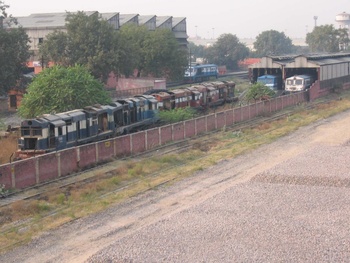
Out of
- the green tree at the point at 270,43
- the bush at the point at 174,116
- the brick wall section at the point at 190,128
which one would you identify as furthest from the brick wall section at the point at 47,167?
the green tree at the point at 270,43

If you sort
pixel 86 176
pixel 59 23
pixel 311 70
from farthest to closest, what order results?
1. pixel 59 23
2. pixel 311 70
3. pixel 86 176

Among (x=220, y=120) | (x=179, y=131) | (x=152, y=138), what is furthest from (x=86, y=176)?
(x=220, y=120)

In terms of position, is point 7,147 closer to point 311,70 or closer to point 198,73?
point 311,70

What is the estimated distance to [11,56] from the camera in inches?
2190

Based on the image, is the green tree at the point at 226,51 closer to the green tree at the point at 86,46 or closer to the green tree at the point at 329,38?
the green tree at the point at 329,38

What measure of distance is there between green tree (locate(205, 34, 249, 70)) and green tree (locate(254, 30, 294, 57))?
27506mm

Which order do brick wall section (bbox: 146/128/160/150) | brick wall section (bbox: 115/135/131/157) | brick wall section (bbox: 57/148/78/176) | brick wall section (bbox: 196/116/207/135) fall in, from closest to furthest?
brick wall section (bbox: 57/148/78/176)
brick wall section (bbox: 115/135/131/157)
brick wall section (bbox: 146/128/160/150)
brick wall section (bbox: 196/116/207/135)

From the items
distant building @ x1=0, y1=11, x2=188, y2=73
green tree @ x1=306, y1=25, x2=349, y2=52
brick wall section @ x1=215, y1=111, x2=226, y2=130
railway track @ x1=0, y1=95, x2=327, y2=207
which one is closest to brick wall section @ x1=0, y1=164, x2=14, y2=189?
railway track @ x1=0, y1=95, x2=327, y2=207

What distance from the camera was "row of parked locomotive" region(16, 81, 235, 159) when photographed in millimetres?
31047

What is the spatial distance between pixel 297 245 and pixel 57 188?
12832 mm

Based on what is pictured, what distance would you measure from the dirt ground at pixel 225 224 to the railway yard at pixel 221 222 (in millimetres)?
30

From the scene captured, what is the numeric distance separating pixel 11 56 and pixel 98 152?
89.0 ft

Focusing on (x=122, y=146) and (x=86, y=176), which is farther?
(x=122, y=146)

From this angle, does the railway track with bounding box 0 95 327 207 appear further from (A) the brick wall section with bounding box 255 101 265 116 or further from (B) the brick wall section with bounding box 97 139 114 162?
(A) the brick wall section with bounding box 255 101 265 116
